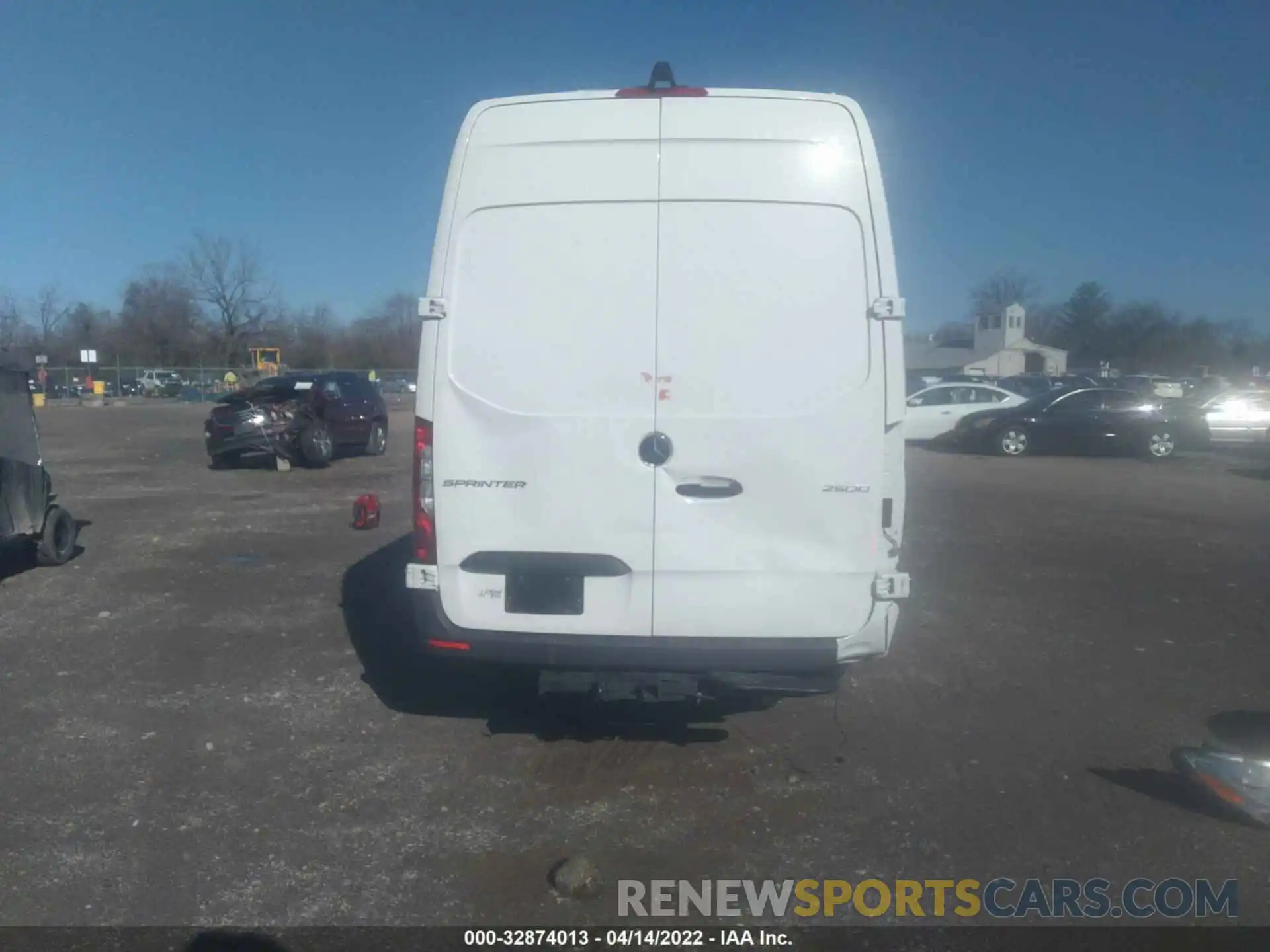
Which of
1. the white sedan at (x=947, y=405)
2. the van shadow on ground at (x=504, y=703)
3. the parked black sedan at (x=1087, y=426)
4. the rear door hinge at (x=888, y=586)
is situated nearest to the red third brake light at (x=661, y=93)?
the rear door hinge at (x=888, y=586)

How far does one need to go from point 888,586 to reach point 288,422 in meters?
15.2

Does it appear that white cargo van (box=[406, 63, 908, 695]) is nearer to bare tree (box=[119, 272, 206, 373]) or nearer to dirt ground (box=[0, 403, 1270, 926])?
dirt ground (box=[0, 403, 1270, 926])

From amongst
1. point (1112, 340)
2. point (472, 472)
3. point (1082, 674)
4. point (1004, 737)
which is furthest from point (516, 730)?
point (1112, 340)

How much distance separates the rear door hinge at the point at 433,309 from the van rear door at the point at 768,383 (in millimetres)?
935

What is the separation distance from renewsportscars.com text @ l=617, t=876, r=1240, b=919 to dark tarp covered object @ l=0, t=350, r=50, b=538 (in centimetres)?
707

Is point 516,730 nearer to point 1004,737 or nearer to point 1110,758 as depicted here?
point 1004,737

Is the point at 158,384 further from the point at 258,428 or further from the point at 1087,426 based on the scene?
the point at 1087,426

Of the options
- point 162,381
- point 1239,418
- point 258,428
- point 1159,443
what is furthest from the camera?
point 162,381

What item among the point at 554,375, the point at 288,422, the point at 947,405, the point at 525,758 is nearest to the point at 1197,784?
the point at 525,758

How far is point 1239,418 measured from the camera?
79.5ft

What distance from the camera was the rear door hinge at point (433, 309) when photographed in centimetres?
436

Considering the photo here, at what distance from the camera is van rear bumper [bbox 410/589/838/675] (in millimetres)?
4348

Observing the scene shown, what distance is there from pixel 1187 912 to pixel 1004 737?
1639 mm

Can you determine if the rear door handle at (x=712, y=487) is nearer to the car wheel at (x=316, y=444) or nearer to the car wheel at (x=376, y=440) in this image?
the car wheel at (x=316, y=444)
